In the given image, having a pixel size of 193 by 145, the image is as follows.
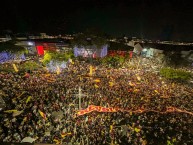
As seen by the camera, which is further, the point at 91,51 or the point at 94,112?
the point at 91,51

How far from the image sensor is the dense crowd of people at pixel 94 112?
12812 millimetres

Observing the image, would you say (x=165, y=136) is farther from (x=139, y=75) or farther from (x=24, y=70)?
(x=24, y=70)

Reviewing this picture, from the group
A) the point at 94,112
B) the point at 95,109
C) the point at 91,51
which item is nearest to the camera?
the point at 94,112

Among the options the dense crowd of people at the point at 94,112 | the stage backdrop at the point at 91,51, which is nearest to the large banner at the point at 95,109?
the dense crowd of people at the point at 94,112

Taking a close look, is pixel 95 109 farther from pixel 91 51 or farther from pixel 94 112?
pixel 91 51

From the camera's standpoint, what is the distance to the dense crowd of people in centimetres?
Answer: 1281

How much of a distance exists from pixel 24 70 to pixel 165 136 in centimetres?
1770

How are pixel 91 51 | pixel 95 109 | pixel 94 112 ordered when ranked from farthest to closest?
pixel 91 51 < pixel 95 109 < pixel 94 112

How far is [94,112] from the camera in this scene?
15.3 m

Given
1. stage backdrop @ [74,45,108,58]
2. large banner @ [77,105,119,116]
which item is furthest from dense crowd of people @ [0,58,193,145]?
stage backdrop @ [74,45,108,58]

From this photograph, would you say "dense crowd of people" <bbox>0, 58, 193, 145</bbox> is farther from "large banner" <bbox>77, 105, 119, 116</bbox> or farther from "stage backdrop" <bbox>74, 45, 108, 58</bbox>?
"stage backdrop" <bbox>74, 45, 108, 58</bbox>

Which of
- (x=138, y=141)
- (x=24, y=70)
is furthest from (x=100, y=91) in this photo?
(x=24, y=70)

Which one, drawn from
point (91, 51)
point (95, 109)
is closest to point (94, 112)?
point (95, 109)

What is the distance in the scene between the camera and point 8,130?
1263cm
